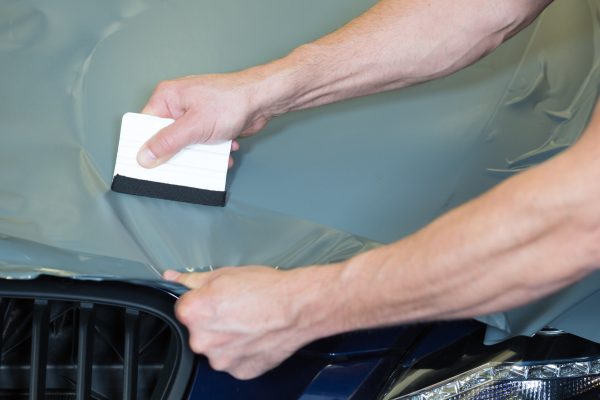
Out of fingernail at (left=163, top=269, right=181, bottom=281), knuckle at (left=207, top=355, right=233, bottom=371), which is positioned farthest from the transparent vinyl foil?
knuckle at (left=207, top=355, right=233, bottom=371)

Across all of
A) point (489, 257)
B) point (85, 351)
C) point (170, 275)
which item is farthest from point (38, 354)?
point (489, 257)

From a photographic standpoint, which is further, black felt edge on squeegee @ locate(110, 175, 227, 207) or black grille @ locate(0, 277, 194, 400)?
black felt edge on squeegee @ locate(110, 175, 227, 207)

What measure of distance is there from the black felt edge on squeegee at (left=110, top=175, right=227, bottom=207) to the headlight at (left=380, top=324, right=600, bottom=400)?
1.17 feet

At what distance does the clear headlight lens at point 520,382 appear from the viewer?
1273 millimetres

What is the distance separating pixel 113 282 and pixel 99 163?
0.23 metres

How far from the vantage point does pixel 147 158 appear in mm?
1384

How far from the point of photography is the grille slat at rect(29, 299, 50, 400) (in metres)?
1.20

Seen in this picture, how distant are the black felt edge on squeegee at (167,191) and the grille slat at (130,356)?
0.20 meters

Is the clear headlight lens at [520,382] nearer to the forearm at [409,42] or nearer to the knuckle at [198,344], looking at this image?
the knuckle at [198,344]

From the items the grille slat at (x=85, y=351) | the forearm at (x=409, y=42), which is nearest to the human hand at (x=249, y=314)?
the grille slat at (x=85, y=351)

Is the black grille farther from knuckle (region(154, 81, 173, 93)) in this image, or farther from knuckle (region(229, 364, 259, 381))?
knuckle (region(154, 81, 173, 93))

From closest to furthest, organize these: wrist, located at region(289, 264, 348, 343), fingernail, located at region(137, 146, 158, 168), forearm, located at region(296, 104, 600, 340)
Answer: forearm, located at region(296, 104, 600, 340)
wrist, located at region(289, 264, 348, 343)
fingernail, located at region(137, 146, 158, 168)

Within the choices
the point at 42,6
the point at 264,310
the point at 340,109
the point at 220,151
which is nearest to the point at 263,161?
the point at 220,151

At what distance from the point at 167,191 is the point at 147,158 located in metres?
0.06
